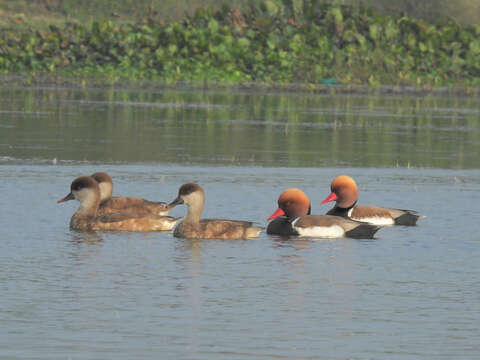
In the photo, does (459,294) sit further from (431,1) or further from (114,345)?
(431,1)

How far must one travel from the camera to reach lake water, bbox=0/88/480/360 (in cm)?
1020

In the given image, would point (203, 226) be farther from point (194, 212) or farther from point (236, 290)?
point (236, 290)

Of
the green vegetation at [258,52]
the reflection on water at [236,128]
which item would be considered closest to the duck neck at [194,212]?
the reflection on water at [236,128]

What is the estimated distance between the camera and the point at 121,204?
1731 cm

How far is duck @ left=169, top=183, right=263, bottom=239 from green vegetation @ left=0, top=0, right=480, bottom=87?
34.9 meters

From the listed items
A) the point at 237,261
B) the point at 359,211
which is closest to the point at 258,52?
the point at 359,211

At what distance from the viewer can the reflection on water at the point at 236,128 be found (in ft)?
85.5

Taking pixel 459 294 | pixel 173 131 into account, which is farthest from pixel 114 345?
pixel 173 131

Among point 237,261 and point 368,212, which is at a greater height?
point 368,212

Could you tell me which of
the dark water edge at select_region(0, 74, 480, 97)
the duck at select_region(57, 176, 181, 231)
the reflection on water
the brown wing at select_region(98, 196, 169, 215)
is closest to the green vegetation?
the dark water edge at select_region(0, 74, 480, 97)

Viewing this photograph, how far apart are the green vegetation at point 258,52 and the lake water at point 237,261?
2140 cm

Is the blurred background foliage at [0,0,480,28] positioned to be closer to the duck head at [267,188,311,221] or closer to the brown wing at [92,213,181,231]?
the duck head at [267,188,311,221]

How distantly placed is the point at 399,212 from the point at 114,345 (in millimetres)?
8055

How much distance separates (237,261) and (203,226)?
5.71 ft
